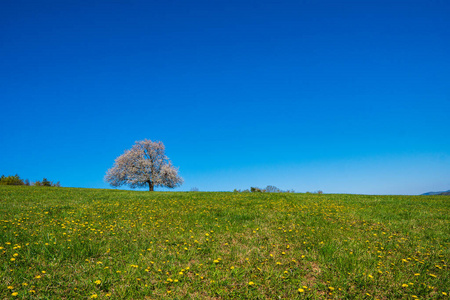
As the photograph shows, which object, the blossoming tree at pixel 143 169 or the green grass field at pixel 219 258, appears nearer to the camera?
the green grass field at pixel 219 258

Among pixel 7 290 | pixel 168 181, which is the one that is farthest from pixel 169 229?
pixel 168 181

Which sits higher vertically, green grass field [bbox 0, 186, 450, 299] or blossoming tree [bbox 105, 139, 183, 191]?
blossoming tree [bbox 105, 139, 183, 191]

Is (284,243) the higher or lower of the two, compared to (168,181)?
lower

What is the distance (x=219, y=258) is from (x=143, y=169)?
4773cm

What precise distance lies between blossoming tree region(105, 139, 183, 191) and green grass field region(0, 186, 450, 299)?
4106cm

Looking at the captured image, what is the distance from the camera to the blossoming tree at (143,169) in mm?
51594

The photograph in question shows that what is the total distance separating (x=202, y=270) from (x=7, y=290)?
13.3ft

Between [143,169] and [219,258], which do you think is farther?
[143,169]

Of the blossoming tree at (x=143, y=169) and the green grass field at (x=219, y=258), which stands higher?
the blossoming tree at (x=143, y=169)

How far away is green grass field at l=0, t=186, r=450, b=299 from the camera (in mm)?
5582

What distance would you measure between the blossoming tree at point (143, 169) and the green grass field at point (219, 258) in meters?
41.1

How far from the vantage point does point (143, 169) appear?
51.7 meters

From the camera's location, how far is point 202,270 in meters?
6.36

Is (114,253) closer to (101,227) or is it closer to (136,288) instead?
(136,288)
